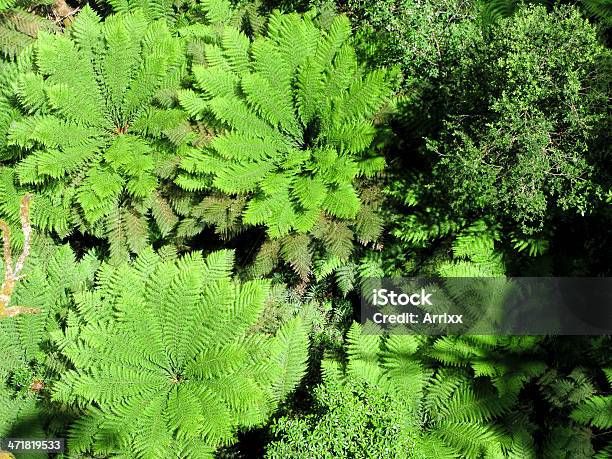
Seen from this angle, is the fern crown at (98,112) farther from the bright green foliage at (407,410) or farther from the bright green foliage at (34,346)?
the bright green foliage at (407,410)

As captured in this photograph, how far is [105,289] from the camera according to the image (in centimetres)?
578

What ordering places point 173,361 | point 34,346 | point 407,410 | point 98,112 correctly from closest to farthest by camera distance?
1. point 407,410
2. point 173,361
3. point 34,346
4. point 98,112

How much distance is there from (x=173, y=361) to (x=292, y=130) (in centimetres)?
251

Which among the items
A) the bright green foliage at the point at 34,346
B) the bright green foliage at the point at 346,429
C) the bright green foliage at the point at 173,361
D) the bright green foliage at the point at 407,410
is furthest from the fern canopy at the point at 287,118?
the bright green foliage at the point at 34,346

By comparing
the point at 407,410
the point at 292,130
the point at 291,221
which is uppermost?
the point at 292,130

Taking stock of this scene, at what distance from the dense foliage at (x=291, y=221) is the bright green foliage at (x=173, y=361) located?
21 millimetres

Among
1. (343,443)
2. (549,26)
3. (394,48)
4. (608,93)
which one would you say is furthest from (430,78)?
(343,443)

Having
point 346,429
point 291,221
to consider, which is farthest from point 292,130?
point 346,429

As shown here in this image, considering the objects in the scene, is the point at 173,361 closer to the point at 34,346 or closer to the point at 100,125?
the point at 34,346

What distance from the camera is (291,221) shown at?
5.59 meters

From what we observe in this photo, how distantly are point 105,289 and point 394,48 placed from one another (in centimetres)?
357

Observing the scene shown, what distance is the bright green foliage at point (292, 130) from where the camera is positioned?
5.55 meters

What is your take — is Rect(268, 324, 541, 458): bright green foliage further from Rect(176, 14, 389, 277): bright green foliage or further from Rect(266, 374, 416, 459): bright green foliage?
Rect(176, 14, 389, 277): bright green foliage

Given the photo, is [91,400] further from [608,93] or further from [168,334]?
[608,93]
